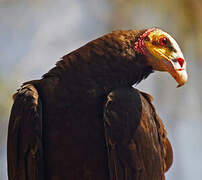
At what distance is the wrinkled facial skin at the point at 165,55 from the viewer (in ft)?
13.5

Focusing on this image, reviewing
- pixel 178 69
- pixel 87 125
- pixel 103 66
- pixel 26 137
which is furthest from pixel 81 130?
pixel 178 69

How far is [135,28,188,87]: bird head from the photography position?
13.7 ft

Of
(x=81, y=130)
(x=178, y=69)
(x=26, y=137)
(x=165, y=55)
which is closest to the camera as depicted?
(x=26, y=137)

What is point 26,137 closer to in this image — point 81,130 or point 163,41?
point 81,130

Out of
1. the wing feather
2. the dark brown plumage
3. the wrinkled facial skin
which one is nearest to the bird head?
the wrinkled facial skin

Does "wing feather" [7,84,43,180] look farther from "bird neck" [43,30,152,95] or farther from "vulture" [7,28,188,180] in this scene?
"bird neck" [43,30,152,95]

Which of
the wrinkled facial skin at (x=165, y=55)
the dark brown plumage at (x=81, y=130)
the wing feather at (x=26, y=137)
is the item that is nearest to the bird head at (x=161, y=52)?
the wrinkled facial skin at (x=165, y=55)

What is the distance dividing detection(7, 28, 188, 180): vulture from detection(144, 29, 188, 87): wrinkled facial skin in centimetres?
1

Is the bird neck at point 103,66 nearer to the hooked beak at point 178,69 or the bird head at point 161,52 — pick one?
the bird head at point 161,52

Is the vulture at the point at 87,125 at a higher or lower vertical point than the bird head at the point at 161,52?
lower

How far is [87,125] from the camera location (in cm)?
396

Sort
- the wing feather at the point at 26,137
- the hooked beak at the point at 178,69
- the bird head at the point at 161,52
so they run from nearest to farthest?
the wing feather at the point at 26,137 → the hooked beak at the point at 178,69 → the bird head at the point at 161,52

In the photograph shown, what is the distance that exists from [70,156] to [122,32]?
130 cm

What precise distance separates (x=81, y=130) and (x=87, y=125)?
0.21 ft
